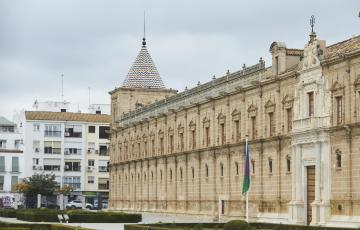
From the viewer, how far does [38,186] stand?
339 feet

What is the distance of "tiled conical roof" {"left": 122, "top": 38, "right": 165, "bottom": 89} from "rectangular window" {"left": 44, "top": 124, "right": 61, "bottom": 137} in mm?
21243

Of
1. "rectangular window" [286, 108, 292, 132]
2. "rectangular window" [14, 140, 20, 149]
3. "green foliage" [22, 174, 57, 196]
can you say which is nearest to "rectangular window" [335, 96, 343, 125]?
"rectangular window" [286, 108, 292, 132]

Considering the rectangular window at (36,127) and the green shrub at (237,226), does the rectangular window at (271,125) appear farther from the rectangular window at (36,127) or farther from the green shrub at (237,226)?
the rectangular window at (36,127)

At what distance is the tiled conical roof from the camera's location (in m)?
98.8

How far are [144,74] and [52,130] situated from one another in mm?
23684

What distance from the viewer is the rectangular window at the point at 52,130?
117 meters

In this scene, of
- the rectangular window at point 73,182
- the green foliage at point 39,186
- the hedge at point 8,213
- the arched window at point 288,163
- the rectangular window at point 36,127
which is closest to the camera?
the arched window at point 288,163

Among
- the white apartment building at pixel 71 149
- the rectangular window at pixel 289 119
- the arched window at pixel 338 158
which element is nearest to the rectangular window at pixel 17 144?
the white apartment building at pixel 71 149

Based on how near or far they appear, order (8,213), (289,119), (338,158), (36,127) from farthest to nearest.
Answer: (36,127) < (8,213) < (289,119) < (338,158)

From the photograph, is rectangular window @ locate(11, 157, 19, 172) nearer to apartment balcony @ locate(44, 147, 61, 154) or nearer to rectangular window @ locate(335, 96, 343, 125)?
apartment balcony @ locate(44, 147, 61, 154)

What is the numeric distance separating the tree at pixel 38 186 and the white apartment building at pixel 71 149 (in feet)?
32.9

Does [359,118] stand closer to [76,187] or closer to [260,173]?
[260,173]

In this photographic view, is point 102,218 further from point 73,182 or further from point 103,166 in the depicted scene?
point 103,166

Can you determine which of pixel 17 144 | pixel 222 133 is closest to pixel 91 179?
pixel 17 144
